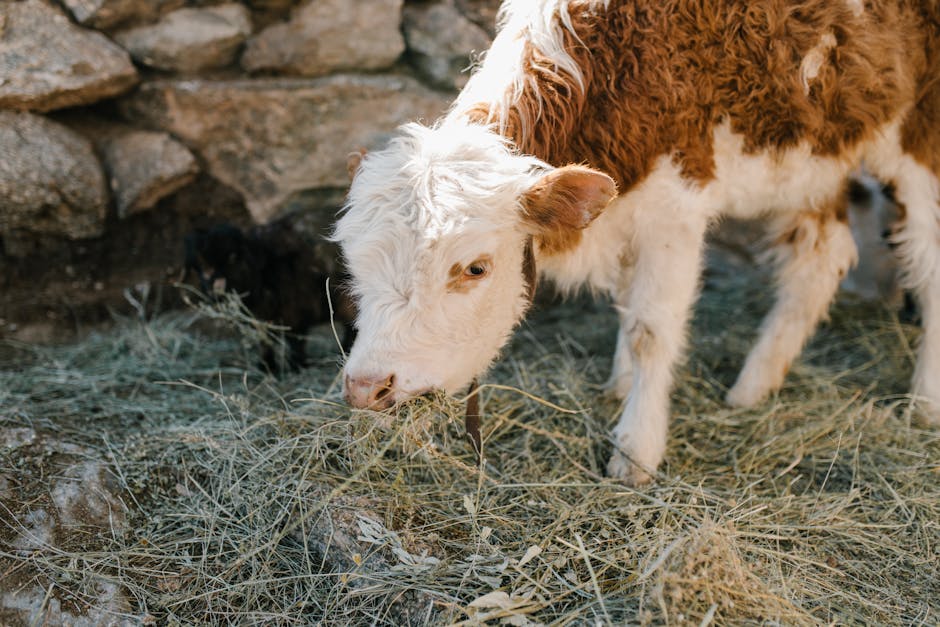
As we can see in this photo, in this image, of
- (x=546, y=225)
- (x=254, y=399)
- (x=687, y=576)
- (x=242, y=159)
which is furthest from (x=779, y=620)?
(x=242, y=159)

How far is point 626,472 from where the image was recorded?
10.9ft

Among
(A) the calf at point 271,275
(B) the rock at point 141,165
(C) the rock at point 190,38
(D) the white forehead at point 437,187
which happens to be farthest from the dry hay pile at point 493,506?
(C) the rock at point 190,38

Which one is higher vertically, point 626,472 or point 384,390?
point 384,390

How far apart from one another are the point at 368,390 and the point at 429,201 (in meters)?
0.69

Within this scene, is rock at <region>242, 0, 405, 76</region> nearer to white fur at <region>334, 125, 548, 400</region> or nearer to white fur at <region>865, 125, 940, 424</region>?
white fur at <region>334, 125, 548, 400</region>

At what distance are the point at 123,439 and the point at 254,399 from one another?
0.69 metres

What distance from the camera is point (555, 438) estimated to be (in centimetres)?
347

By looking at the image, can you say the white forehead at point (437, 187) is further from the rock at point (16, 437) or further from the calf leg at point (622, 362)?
the rock at point (16, 437)

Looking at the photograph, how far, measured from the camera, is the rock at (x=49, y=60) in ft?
13.3

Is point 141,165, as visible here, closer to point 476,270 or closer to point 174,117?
point 174,117

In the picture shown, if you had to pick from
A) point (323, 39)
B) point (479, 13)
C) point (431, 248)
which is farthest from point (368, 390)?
point (479, 13)

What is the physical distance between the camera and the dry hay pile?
246 centimetres

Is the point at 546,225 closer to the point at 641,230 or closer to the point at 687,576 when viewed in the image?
the point at 641,230

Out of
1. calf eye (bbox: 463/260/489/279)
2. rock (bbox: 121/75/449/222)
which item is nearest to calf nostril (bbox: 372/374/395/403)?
calf eye (bbox: 463/260/489/279)
